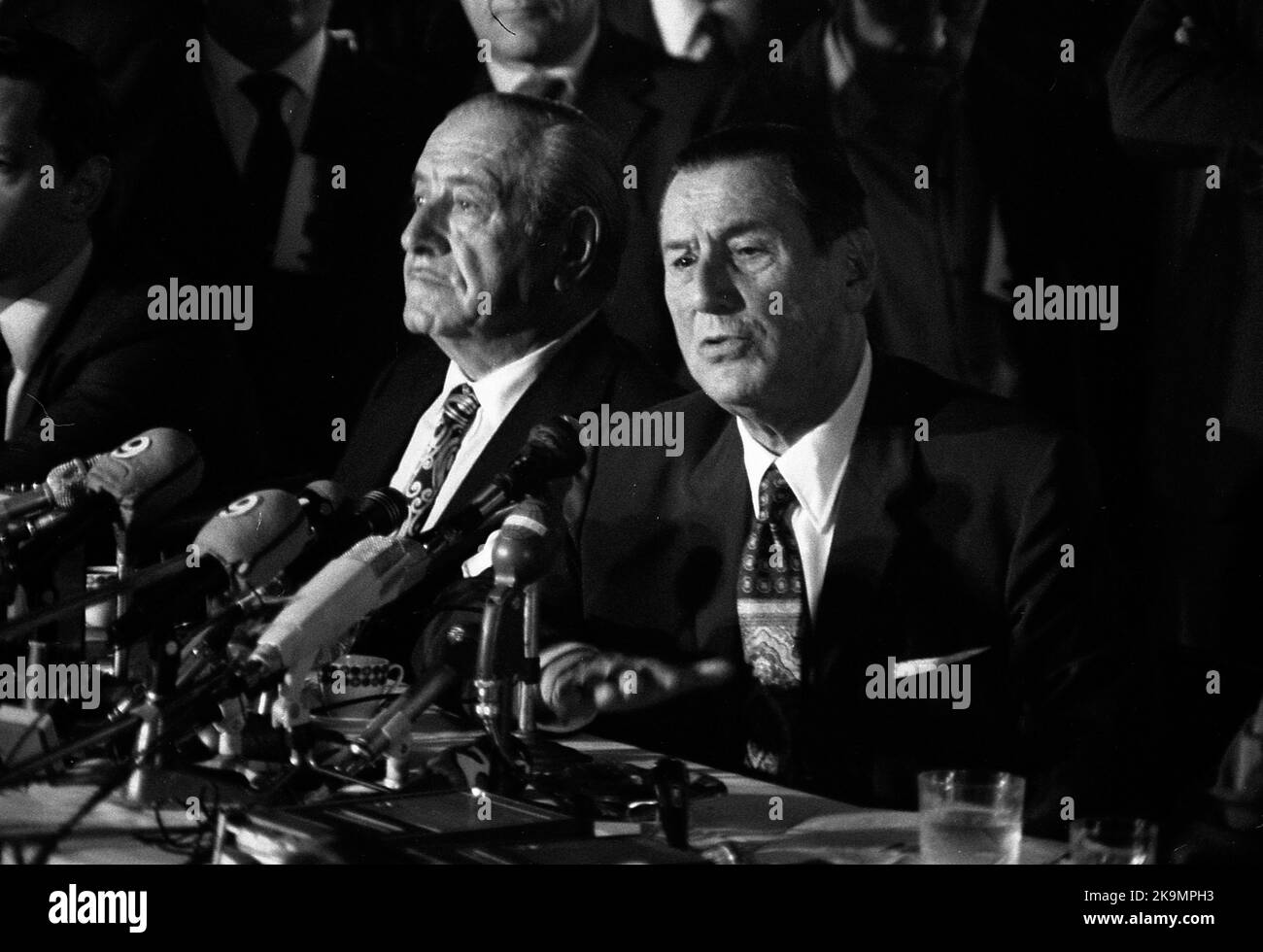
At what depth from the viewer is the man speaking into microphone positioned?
124 inches

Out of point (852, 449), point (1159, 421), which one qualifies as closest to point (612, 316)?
point (852, 449)

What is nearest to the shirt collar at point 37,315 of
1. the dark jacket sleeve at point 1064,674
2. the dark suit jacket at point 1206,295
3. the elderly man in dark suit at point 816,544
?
the elderly man in dark suit at point 816,544

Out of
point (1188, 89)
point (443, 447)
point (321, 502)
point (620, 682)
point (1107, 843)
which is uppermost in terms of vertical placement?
point (1188, 89)

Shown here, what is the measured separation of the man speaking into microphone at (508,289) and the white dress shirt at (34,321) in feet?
2.20

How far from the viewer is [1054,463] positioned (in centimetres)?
300

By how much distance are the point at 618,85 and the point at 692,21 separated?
18cm

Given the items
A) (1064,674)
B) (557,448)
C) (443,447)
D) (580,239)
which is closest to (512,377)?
(443,447)

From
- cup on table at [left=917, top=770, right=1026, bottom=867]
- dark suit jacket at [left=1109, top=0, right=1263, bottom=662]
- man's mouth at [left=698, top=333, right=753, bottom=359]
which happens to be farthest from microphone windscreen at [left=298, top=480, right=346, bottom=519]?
dark suit jacket at [left=1109, top=0, right=1263, bottom=662]

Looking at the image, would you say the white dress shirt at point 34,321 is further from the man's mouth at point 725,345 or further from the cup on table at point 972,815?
the cup on table at point 972,815

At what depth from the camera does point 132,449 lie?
2.96 metres

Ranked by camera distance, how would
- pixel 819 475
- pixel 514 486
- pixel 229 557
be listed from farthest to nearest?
pixel 819 475, pixel 514 486, pixel 229 557

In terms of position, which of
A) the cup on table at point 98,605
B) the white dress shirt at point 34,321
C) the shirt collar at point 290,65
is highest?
the shirt collar at point 290,65

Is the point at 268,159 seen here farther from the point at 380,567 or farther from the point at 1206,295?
the point at 1206,295

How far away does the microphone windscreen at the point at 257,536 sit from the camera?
8.22 ft
